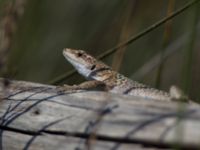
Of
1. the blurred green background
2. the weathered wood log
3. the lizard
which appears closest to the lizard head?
the lizard

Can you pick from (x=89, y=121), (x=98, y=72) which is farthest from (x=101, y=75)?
(x=89, y=121)

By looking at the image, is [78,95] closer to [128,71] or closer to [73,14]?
[128,71]

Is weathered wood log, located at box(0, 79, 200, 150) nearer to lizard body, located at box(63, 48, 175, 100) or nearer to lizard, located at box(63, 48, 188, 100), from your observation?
lizard, located at box(63, 48, 188, 100)

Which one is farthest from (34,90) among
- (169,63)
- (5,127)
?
(169,63)

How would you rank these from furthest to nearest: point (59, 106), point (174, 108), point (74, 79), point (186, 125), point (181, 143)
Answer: point (74, 79) → point (59, 106) → point (174, 108) → point (186, 125) → point (181, 143)

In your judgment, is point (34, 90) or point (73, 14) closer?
point (34, 90)

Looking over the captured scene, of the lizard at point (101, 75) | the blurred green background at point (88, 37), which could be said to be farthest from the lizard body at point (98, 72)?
the blurred green background at point (88, 37)

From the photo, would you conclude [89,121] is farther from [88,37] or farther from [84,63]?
[88,37]
